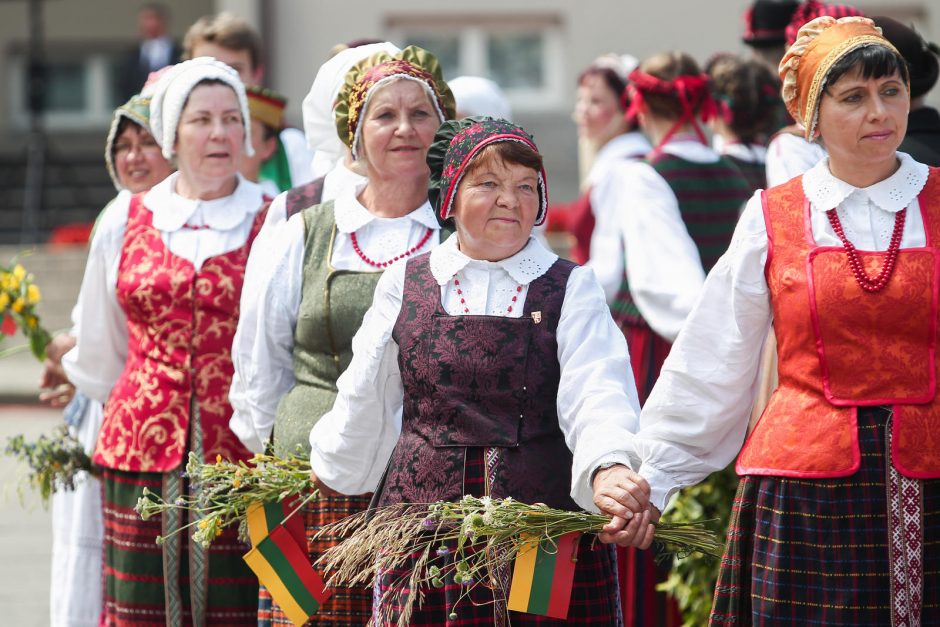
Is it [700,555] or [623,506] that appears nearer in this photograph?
[623,506]

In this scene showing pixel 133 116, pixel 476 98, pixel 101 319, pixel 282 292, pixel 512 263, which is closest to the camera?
pixel 512 263

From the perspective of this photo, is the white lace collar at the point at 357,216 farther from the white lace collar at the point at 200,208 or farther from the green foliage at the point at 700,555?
the green foliage at the point at 700,555

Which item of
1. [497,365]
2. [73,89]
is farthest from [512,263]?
[73,89]

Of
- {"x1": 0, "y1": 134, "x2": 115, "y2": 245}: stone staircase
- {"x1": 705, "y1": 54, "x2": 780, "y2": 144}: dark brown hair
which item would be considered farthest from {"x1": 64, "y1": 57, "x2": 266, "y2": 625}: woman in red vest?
{"x1": 0, "y1": 134, "x2": 115, "y2": 245}: stone staircase

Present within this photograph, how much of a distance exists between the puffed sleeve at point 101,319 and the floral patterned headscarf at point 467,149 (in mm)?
1452

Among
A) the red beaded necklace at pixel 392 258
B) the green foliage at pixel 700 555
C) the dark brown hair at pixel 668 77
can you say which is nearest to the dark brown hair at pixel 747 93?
the dark brown hair at pixel 668 77

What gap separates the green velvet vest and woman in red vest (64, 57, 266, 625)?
1.45 ft

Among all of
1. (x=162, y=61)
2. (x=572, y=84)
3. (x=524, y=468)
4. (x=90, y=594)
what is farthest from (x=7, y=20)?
(x=524, y=468)

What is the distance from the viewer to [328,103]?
493 centimetres

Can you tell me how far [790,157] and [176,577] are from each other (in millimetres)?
2264

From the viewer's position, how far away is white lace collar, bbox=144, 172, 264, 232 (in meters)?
4.63

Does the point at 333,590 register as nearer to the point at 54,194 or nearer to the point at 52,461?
the point at 52,461

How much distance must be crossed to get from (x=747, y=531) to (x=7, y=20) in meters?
18.9

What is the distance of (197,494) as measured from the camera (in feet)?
14.8
